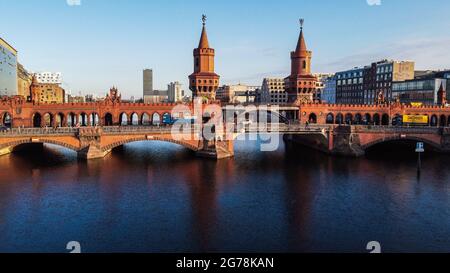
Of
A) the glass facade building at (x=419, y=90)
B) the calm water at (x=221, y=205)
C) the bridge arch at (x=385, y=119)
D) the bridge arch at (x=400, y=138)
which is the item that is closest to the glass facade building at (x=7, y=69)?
the calm water at (x=221, y=205)

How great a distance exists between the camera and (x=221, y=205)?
4847cm

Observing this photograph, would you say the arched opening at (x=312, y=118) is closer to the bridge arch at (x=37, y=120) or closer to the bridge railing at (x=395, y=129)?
the bridge railing at (x=395, y=129)

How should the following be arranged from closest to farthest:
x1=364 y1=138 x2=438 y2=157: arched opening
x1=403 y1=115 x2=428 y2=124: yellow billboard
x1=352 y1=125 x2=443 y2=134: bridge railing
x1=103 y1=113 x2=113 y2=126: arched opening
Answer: x1=352 y1=125 x2=443 y2=134: bridge railing, x1=364 y1=138 x2=438 y2=157: arched opening, x1=103 y1=113 x2=113 y2=126: arched opening, x1=403 y1=115 x2=428 y2=124: yellow billboard

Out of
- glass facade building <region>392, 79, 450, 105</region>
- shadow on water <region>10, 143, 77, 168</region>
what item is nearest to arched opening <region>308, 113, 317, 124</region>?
glass facade building <region>392, 79, 450, 105</region>

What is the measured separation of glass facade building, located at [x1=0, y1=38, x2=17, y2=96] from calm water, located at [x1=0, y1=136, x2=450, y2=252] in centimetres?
11399

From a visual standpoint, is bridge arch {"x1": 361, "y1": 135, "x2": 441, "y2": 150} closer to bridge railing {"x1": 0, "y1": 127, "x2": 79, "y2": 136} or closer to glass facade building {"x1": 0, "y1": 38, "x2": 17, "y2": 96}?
bridge railing {"x1": 0, "y1": 127, "x2": 79, "y2": 136}

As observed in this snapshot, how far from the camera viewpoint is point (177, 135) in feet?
265

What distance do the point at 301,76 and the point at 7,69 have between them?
151768 mm

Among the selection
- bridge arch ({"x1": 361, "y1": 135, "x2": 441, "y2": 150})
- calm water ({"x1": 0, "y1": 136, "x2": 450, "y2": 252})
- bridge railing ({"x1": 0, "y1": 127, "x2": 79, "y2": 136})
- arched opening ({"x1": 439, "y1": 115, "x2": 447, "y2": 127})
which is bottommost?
calm water ({"x1": 0, "y1": 136, "x2": 450, "y2": 252})

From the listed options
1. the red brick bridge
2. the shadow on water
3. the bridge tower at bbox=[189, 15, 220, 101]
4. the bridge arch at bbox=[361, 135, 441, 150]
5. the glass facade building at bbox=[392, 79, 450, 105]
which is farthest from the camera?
the glass facade building at bbox=[392, 79, 450, 105]

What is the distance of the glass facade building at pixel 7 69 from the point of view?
170m

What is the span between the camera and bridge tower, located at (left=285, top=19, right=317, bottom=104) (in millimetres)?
111731

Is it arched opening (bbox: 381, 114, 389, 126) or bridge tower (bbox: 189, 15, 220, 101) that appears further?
arched opening (bbox: 381, 114, 389, 126)

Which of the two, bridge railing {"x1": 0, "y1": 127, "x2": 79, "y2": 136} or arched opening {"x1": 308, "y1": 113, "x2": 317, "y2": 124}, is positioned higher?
arched opening {"x1": 308, "y1": 113, "x2": 317, "y2": 124}
